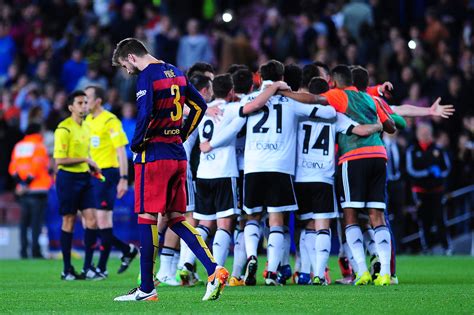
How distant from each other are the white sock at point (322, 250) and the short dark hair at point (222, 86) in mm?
1902

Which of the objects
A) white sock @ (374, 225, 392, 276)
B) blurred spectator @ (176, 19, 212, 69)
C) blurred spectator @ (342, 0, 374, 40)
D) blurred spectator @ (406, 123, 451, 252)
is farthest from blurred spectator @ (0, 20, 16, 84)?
white sock @ (374, 225, 392, 276)

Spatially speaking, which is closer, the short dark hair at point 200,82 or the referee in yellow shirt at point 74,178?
the short dark hair at point 200,82

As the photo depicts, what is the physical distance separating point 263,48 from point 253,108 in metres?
11.8

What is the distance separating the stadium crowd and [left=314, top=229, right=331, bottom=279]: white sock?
7.50 metres

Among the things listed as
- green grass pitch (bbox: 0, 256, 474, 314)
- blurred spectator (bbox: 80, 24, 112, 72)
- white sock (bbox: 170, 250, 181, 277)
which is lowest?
green grass pitch (bbox: 0, 256, 474, 314)

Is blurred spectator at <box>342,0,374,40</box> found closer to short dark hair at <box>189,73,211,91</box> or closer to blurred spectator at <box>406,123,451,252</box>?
blurred spectator at <box>406,123,451,252</box>

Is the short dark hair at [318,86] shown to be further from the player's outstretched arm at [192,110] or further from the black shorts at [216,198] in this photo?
the player's outstretched arm at [192,110]

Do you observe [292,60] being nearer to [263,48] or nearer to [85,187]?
[263,48]

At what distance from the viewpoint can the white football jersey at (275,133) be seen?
1316 cm

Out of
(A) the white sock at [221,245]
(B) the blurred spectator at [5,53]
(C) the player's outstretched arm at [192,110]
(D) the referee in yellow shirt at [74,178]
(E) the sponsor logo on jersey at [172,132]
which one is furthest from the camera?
(B) the blurred spectator at [5,53]

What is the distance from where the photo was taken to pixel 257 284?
1349 cm

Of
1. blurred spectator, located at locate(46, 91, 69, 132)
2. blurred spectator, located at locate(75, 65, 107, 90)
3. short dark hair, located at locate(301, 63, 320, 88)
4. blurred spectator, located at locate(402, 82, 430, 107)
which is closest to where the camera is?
short dark hair, located at locate(301, 63, 320, 88)

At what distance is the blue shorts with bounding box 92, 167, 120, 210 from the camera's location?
15.4 metres

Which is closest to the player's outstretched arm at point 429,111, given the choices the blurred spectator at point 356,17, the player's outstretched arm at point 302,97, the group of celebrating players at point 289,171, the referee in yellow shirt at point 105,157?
the group of celebrating players at point 289,171
